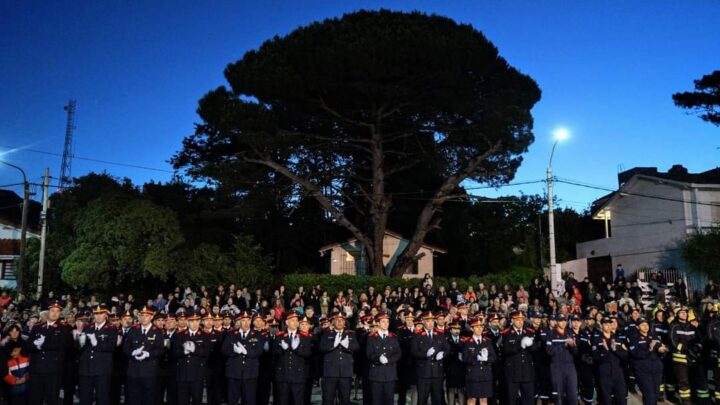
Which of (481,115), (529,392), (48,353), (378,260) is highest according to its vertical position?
(481,115)

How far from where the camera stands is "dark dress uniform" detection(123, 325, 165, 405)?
9.44 m

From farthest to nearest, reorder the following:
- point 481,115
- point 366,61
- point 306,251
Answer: point 306,251 → point 481,115 → point 366,61

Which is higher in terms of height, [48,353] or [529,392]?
[48,353]

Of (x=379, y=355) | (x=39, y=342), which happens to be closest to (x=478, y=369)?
(x=379, y=355)

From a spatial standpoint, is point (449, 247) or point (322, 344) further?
point (449, 247)

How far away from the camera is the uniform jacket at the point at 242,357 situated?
9586mm

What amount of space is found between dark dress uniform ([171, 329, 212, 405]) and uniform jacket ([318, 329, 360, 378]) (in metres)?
1.98

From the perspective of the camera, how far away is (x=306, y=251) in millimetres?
35594

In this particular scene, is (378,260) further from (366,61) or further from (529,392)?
(529,392)

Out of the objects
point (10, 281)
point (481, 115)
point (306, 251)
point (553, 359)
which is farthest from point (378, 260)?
point (10, 281)

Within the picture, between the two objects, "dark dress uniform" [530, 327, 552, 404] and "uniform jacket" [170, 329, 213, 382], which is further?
"dark dress uniform" [530, 327, 552, 404]

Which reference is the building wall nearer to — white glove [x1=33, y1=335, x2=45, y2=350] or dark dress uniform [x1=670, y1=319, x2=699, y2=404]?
dark dress uniform [x1=670, y1=319, x2=699, y2=404]

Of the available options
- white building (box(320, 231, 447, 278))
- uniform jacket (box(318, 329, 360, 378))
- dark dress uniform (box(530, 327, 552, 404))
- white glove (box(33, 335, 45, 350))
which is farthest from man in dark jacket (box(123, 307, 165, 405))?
white building (box(320, 231, 447, 278))

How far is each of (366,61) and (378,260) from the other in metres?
8.76
